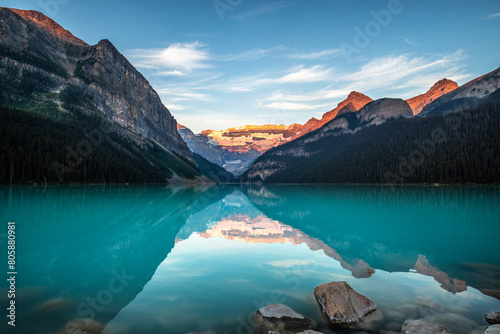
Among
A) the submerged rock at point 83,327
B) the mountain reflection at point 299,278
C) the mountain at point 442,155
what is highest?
the mountain at point 442,155

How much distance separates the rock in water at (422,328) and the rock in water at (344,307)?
3.79 ft

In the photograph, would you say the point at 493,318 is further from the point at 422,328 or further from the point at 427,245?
the point at 427,245

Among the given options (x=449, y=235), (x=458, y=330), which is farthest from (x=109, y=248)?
(x=449, y=235)

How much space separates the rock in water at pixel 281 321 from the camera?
8.97 metres

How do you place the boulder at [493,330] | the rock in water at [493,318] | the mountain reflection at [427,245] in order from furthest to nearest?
the mountain reflection at [427,245], the rock in water at [493,318], the boulder at [493,330]

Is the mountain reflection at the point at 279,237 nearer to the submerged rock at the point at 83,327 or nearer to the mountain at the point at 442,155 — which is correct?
the submerged rock at the point at 83,327

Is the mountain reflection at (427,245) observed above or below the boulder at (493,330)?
below

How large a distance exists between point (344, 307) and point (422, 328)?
94.0 inches

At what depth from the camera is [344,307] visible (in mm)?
9891

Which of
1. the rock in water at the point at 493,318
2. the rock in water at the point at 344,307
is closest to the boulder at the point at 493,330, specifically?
the rock in water at the point at 493,318

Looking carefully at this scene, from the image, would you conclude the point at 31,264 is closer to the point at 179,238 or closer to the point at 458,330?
the point at 179,238

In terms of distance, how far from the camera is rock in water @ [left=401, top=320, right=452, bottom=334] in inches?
330

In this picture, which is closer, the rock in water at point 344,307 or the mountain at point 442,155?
the rock in water at point 344,307

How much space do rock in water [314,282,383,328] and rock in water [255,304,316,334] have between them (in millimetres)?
851
